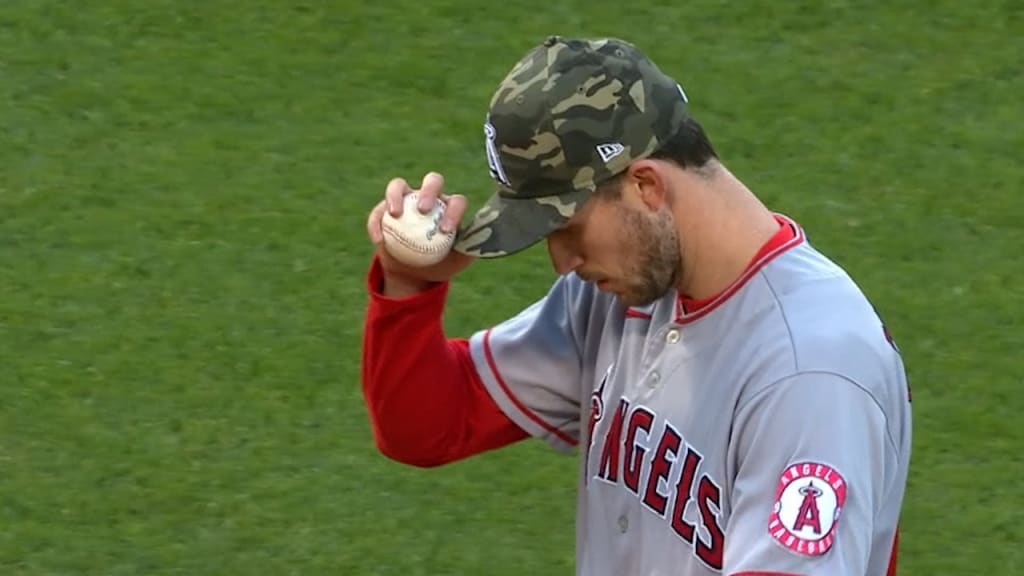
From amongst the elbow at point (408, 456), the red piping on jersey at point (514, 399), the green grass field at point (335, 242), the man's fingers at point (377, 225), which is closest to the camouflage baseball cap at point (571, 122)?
the man's fingers at point (377, 225)

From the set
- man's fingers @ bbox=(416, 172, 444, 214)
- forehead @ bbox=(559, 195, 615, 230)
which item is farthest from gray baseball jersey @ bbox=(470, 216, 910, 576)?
man's fingers @ bbox=(416, 172, 444, 214)

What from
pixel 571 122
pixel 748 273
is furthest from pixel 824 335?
pixel 571 122

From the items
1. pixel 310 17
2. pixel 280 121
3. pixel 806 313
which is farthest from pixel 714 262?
pixel 310 17

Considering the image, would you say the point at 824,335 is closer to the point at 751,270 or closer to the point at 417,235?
the point at 751,270

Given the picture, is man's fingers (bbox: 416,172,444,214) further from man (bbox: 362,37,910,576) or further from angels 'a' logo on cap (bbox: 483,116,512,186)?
angels 'a' logo on cap (bbox: 483,116,512,186)

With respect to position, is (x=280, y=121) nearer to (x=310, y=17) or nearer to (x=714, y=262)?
(x=310, y=17)

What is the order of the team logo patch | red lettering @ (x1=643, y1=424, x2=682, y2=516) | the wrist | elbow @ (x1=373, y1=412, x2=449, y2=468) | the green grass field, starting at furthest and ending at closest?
1. the green grass field
2. elbow @ (x1=373, y1=412, x2=449, y2=468)
3. the wrist
4. red lettering @ (x1=643, y1=424, x2=682, y2=516)
5. the team logo patch
